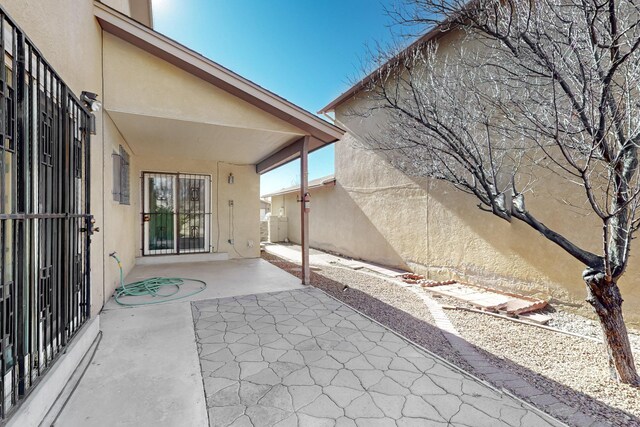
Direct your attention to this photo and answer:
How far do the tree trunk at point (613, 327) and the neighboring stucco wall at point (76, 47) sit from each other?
22.4 ft

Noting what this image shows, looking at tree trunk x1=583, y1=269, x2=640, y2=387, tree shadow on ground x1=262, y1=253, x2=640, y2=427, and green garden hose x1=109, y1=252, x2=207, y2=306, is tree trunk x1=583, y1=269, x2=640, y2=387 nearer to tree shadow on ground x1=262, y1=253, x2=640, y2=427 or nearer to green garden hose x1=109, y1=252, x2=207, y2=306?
tree shadow on ground x1=262, y1=253, x2=640, y2=427

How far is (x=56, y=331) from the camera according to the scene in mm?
2729

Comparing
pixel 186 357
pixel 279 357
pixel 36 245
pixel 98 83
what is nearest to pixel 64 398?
pixel 186 357

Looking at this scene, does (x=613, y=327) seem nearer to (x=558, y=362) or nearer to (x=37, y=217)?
(x=558, y=362)

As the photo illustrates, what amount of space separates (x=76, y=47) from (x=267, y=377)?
4468 millimetres

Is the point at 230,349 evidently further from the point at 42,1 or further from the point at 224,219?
the point at 224,219

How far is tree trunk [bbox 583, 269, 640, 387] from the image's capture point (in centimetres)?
381

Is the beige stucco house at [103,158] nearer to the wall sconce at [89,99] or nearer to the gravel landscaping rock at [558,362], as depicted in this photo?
the wall sconce at [89,99]

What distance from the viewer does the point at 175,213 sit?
29.5 ft

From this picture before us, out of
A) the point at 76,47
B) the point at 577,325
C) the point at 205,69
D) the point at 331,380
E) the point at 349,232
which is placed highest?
the point at 205,69

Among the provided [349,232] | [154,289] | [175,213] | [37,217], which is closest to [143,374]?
[37,217]

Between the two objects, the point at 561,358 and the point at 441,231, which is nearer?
the point at 561,358

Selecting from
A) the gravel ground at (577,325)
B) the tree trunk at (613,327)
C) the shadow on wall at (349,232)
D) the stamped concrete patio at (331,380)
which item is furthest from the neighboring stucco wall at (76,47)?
the shadow on wall at (349,232)

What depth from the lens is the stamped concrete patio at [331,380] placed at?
7.89 feet
